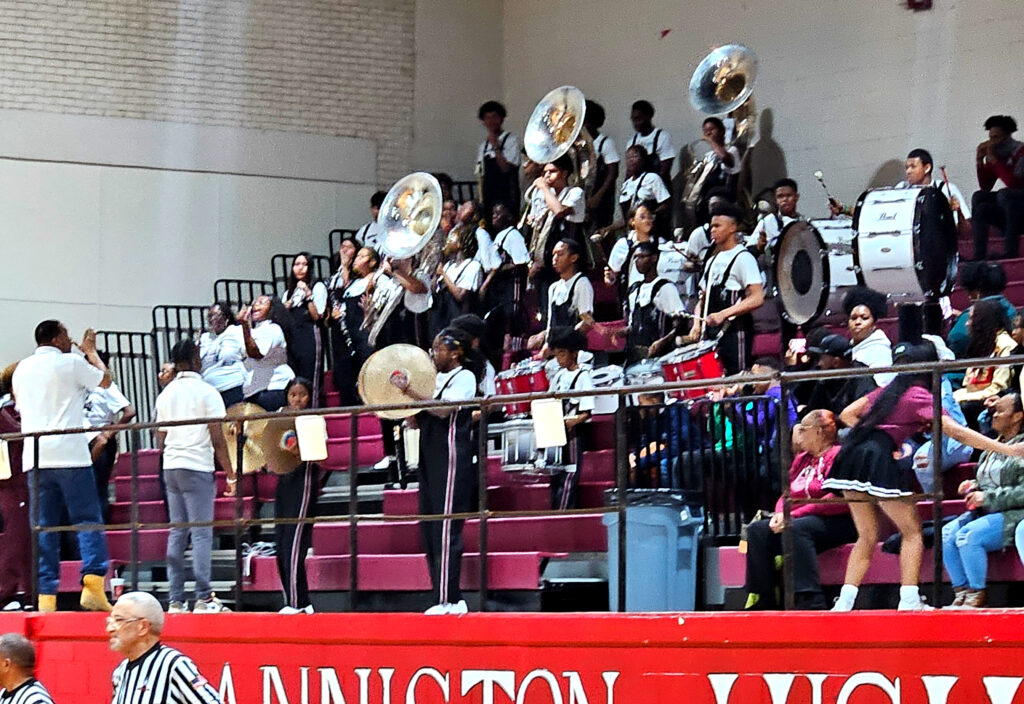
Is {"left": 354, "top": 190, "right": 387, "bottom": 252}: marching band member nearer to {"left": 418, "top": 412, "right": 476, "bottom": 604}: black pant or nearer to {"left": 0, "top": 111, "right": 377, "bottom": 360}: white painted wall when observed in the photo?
{"left": 0, "top": 111, "right": 377, "bottom": 360}: white painted wall

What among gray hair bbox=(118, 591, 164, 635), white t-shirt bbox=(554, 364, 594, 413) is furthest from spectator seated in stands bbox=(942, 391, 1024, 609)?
white t-shirt bbox=(554, 364, 594, 413)

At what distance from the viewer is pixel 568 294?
1310 centimetres

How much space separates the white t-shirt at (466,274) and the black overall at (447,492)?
5201 mm

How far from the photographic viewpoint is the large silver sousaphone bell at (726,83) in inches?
607

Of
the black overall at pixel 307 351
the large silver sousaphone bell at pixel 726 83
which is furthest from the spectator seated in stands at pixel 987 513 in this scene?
the black overall at pixel 307 351

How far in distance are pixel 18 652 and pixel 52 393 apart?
417cm

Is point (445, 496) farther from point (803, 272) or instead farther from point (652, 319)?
point (803, 272)

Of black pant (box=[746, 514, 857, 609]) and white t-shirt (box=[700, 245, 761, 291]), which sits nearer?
black pant (box=[746, 514, 857, 609])

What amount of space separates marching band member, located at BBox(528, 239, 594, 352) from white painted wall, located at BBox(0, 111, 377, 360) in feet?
22.3

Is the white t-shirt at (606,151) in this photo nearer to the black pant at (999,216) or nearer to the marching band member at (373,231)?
the marching band member at (373,231)

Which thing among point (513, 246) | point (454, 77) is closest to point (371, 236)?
point (513, 246)

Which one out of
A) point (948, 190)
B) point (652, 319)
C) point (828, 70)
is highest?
point (828, 70)

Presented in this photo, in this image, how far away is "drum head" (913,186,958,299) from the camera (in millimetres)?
12172

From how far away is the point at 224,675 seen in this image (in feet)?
33.9
